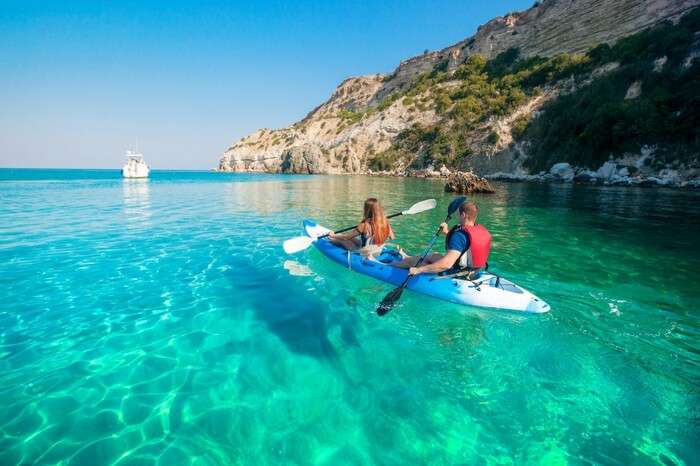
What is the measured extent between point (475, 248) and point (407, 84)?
102m

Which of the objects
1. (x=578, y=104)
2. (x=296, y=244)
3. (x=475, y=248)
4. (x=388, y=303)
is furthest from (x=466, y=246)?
(x=578, y=104)

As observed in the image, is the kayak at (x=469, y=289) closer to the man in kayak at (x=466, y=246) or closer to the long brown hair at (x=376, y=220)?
the man in kayak at (x=466, y=246)

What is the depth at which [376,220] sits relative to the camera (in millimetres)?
8148

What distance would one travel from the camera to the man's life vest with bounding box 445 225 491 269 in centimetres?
627

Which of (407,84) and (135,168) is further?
(407,84)

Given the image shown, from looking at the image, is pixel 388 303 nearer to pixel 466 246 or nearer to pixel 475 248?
pixel 466 246

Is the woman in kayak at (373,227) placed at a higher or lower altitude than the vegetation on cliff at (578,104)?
lower

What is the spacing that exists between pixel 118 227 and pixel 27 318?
9.60 m

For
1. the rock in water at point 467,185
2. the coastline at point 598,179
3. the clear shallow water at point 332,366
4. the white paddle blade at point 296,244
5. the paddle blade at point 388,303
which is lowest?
the clear shallow water at point 332,366

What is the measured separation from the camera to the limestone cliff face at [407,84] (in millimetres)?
53562

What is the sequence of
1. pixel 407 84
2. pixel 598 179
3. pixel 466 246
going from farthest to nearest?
pixel 407 84 → pixel 598 179 → pixel 466 246

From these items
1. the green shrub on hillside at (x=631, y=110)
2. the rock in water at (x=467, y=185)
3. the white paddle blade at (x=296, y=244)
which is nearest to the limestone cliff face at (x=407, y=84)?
the green shrub on hillside at (x=631, y=110)

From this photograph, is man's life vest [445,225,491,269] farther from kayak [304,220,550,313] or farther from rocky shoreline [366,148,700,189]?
rocky shoreline [366,148,700,189]

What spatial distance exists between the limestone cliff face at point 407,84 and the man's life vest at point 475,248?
5331cm
